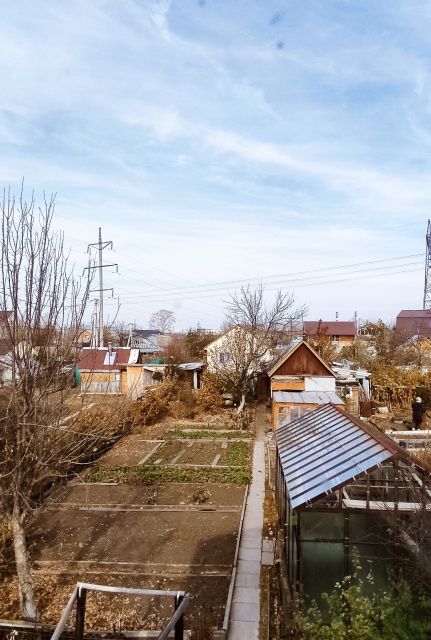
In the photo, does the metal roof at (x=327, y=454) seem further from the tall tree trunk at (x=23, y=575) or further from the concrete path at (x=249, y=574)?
the tall tree trunk at (x=23, y=575)

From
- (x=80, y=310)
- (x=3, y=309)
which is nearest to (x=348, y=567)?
(x=80, y=310)

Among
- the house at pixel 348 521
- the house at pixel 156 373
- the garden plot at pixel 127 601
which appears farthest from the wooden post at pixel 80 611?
the house at pixel 156 373

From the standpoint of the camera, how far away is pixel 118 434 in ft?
72.6

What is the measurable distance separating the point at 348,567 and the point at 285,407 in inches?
531

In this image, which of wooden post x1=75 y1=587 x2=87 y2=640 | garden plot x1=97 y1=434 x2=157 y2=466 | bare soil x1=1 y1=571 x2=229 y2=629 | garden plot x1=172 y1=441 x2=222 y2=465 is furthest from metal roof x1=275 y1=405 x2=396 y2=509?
garden plot x1=97 y1=434 x2=157 y2=466

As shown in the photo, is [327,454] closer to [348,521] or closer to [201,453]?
[348,521]

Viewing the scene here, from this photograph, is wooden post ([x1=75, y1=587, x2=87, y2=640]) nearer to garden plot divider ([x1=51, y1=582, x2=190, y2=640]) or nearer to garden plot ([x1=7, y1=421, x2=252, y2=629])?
garden plot divider ([x1=51, y1=582, x2=190, y2=640])

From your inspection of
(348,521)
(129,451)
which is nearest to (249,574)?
(348,521)

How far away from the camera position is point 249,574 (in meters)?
9.26

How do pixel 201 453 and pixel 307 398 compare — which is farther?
pixel 307 398

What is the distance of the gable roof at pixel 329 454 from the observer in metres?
7.69

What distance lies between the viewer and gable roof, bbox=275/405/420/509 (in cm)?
769

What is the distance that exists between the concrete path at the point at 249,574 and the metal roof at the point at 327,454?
2.00 metres

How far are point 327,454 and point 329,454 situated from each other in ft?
0.23
